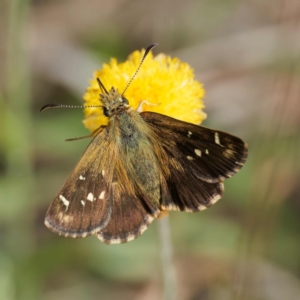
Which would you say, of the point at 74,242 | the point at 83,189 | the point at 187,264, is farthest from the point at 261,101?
the point at 83,189

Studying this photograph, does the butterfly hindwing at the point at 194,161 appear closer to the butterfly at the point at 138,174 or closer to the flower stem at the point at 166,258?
the butterfly at the point at 138,174

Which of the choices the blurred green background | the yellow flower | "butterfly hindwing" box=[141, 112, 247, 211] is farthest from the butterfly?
the blurred green background

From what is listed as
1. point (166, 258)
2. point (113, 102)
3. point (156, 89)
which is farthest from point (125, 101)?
point (166, 258)

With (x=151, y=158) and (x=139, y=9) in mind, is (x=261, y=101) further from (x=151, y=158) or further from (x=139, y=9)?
(x=151, y=158)

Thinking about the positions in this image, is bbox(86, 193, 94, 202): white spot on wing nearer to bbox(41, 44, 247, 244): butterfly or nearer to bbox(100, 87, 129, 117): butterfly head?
bbox(41, 44, 247, 244): butterfly

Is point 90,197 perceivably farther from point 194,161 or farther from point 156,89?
point 156,89
